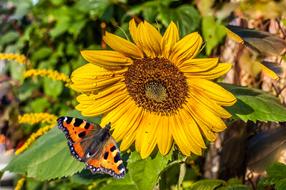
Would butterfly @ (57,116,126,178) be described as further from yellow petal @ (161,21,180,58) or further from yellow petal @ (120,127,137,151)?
yellow petal @ (161,21,180,58)

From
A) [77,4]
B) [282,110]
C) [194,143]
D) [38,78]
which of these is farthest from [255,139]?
[38,78]

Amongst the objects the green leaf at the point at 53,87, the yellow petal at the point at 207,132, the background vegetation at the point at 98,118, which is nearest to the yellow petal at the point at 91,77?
the background vegetation at the point at 98,118

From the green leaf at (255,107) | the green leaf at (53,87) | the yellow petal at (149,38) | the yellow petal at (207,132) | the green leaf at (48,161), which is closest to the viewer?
the yellow petal at (149,38)

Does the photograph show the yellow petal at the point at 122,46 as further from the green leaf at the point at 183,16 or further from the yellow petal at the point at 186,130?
the green leaf at the point at 183,16

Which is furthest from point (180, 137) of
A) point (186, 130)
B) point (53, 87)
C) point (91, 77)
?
point (53, 87)

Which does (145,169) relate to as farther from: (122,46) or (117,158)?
(122,46)
